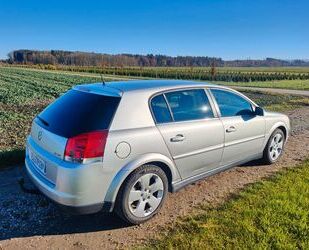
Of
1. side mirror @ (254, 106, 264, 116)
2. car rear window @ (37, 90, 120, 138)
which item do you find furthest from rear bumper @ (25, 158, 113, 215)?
side mirror @ (254, 106, 264, 116)

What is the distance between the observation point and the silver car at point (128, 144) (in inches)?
129

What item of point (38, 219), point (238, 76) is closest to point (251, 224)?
point (38, 219)

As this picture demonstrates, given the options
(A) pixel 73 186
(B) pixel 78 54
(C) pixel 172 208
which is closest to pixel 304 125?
(C) pixel 172 208

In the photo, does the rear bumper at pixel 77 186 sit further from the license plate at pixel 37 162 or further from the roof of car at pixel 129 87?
the roof of car at pixel 129 87

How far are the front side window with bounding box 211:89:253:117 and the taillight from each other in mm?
A: 2068

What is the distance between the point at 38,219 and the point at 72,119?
4.10ft

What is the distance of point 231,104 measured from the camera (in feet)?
16.4

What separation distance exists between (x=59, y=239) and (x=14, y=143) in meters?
3.92

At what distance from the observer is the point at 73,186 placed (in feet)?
10.5

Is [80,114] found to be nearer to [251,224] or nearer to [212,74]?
[251,224]

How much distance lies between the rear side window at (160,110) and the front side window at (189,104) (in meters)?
0.09

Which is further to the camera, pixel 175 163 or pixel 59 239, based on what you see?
pixel 175 163

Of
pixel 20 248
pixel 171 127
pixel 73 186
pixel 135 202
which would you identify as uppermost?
pixel 171 127

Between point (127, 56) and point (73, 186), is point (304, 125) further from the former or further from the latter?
point (127, 56)
